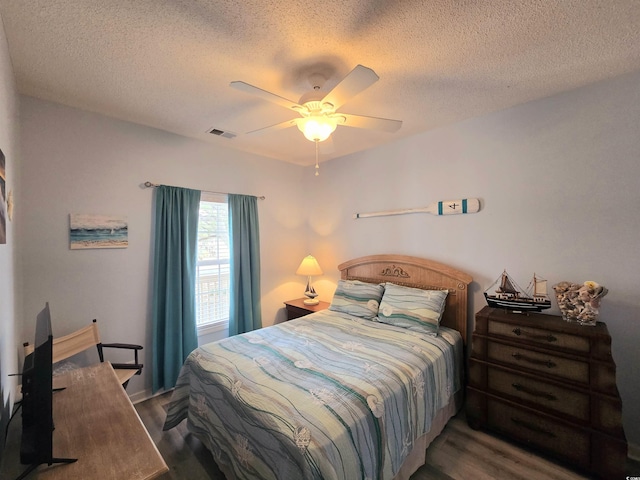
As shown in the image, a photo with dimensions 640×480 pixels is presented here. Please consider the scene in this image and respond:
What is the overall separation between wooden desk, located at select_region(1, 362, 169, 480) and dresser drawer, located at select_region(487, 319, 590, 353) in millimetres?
2160

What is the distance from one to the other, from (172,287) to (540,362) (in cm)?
309

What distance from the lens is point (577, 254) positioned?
2.02 m

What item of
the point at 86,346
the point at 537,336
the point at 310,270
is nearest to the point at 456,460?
the point at 537,336

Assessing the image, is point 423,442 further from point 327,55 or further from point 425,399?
point 327,55

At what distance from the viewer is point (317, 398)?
1394 mm

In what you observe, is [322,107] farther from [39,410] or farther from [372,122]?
[39,410]

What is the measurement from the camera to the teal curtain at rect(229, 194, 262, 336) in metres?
3.18

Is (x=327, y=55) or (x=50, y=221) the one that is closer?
(x=327, y=55)

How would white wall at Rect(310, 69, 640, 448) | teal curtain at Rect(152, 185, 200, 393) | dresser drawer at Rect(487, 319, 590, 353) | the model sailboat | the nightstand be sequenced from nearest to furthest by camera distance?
1. dresser drawer at Rect(487, 319, 590, 353)
2. white wall at Rect(310, 69, 640, 448)
3. the model sailboat
4. teal curtain at Rect(152, 185, 200, 393)
5. the nightstand

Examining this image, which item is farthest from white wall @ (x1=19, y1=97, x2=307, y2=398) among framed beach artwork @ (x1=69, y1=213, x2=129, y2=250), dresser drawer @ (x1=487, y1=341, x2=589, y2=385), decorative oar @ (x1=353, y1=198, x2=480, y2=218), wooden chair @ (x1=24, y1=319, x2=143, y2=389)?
dresser drawer @ (x1=487, y1=341, x2=589, y2=385)

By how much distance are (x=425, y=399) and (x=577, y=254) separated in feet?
5.14

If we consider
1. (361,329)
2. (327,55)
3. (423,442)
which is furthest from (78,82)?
(423,442)

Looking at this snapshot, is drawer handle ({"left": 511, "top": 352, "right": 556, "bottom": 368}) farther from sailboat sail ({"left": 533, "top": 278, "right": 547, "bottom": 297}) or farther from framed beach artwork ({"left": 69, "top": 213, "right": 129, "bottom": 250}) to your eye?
framed beach artwork ({"left": 69, "top": 213, "right": 129, "bottom": 250})

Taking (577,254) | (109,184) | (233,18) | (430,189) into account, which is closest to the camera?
(233,18)
